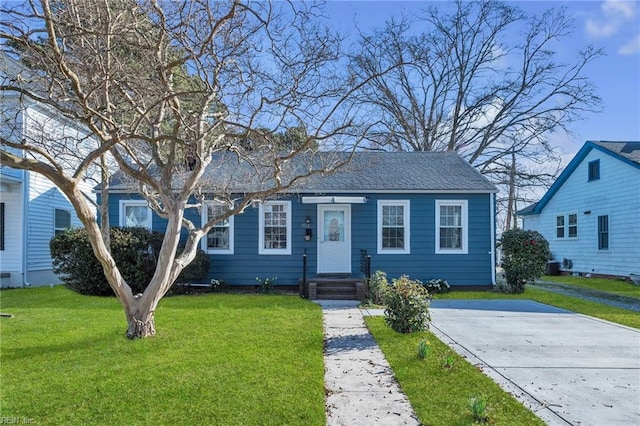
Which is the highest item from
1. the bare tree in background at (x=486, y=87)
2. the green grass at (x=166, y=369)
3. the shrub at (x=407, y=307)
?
the bare tree in background at (x=486, y=87)

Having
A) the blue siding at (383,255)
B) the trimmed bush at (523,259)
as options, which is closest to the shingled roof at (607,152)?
the trimmed bush at (523,259)

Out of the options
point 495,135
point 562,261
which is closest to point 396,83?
point 495,135

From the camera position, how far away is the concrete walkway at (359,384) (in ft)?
12.5

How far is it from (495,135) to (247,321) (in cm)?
2088

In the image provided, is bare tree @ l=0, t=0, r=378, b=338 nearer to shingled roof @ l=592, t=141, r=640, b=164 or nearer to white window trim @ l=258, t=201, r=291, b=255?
white window trim @ l=258, t=201, r=291, b=255

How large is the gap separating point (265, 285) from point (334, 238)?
8.07ft

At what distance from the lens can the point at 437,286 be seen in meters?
12.6

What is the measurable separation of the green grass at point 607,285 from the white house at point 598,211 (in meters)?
0.60

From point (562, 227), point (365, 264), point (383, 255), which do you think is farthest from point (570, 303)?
point (562, 227)

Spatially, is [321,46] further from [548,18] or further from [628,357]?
[548,18]

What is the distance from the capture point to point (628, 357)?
224 inches

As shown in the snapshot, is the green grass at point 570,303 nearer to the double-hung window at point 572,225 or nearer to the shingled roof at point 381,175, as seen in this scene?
the shingled roof at point 381,175

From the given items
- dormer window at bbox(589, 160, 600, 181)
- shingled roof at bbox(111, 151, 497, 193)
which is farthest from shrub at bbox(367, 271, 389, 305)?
dormer window at bbox(589, 160, 600, 181)

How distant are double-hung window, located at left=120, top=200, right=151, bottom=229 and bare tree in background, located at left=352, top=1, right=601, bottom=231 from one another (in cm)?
1247
